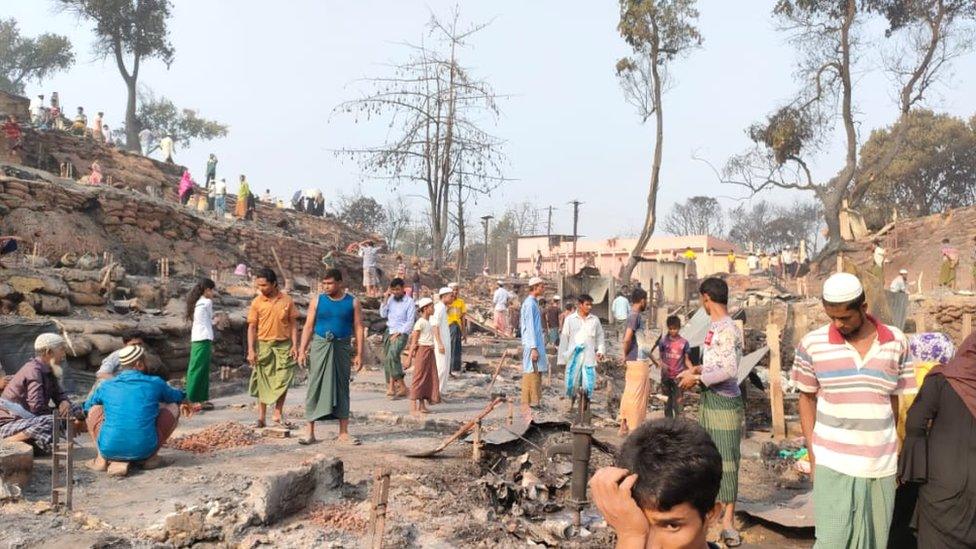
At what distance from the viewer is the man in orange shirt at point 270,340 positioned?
770cm

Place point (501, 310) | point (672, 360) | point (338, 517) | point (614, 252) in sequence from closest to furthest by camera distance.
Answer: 1. point (338, 517)
2. point (672, 360)
3. point (501, 310)
4. point (614, 252)

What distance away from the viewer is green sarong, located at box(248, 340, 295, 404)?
773cm

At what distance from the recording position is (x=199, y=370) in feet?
30.5

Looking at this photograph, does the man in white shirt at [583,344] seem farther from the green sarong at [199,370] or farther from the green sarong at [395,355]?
the green sarong at [199,370]

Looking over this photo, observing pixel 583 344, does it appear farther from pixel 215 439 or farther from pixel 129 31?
pixel 129 31

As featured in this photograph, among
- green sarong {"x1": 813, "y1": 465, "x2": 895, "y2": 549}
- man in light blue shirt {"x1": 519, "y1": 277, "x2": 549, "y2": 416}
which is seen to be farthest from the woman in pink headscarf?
green sarong {"x1": 813, "y1": 465, "x2": 895, "y2": 549}

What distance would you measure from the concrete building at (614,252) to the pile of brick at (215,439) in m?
30.7

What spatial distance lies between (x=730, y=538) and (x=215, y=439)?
4.47 meters

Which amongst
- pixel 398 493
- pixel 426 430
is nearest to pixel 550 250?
pixel 426 430

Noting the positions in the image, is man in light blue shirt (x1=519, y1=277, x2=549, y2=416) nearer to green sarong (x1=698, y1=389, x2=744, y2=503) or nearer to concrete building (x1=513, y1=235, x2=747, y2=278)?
green sarong (x1=698, y1=389, x2=744, y2=503)

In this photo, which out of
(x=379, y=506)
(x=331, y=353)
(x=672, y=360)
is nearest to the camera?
(x=379, y=506)

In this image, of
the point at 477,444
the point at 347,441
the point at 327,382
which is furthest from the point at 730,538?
the point at 327,382

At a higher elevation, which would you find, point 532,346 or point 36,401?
point 532,346

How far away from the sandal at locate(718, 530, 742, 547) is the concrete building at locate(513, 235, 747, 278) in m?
32.1
